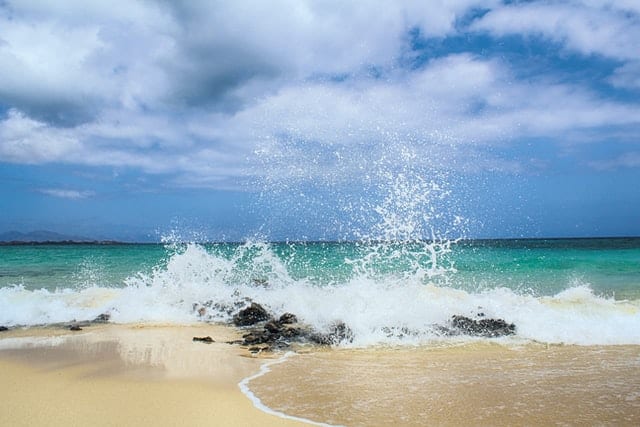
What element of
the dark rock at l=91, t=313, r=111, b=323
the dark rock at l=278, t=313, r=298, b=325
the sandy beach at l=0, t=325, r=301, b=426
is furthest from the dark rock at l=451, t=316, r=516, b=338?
the dark rock at l=91, t=313, r=111, b=323

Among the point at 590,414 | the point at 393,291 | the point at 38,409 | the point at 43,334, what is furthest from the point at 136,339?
the point at 590,414

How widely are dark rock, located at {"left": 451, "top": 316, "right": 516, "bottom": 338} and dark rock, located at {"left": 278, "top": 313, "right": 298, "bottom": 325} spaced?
3236mm

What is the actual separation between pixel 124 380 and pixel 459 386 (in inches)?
164

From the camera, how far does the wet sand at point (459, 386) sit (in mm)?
4750

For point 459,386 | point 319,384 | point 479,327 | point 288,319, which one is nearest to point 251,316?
point 288,319

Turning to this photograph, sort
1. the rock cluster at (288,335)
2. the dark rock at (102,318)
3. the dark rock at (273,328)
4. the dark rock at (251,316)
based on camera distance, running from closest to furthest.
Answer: the rock cluster at (288,335), the dark rock at (273,328), the dark rock at (251,316), the dark rock at (102,318)

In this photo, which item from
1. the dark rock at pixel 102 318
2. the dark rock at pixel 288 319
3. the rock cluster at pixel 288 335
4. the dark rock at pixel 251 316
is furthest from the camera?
the dark rock at pixel 102 318

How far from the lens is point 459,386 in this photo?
5.75 meters

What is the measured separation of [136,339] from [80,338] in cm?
113

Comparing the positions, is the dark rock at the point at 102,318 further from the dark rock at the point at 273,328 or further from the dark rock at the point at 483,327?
the dark rock at the point at 483,327

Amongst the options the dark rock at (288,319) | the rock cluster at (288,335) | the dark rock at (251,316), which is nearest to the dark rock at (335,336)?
the rock cluster at (288,335)

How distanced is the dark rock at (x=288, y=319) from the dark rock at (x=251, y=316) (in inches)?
40.6

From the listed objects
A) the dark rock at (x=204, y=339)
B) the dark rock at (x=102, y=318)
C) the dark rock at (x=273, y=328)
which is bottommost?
the dark rock at (x=204, y=339)

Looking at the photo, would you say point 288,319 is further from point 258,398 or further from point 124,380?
point 258,398
